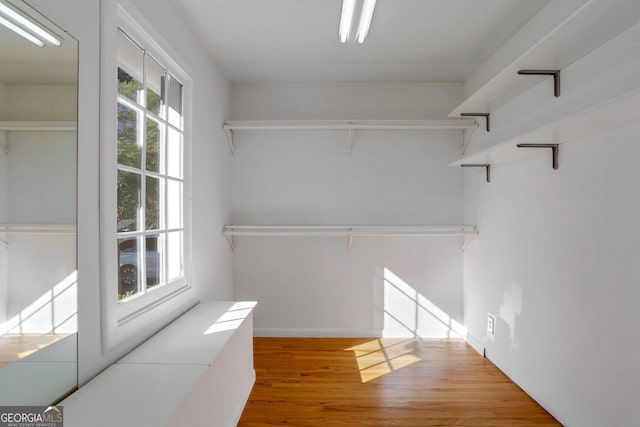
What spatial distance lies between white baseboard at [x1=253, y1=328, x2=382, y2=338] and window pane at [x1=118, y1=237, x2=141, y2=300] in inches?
72.8

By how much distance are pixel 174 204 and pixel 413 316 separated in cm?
239

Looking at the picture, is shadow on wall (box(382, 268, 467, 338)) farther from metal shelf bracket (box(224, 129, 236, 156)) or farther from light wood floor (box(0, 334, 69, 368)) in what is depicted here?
light wood floor (box(0, 334, 69, 368))

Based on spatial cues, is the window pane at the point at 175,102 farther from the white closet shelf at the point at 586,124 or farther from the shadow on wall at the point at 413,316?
the shadow on wall at the point at 413,316

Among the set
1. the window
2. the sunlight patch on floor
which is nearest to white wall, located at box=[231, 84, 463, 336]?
the sunlight patch on floor

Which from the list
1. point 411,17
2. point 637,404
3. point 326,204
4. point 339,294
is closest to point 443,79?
point 411,17

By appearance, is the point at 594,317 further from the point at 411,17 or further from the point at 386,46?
the point at 386,46

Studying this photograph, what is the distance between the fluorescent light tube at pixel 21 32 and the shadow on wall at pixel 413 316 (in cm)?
306

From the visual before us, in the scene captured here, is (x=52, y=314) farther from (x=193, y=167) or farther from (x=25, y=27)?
(x=193, y=167)

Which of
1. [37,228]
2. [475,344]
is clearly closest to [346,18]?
[37,228]

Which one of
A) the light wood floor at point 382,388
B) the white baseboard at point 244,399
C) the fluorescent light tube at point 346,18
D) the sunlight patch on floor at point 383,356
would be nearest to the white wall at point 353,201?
the sunlight patch on floor at point 383,356

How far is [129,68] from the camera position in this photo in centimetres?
184

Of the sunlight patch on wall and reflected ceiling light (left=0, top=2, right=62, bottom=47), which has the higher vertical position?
reflected ceiling light (left=0, top=2, right=62, bottom=47)

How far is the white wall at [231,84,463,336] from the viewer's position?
351cm

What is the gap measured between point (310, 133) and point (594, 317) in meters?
2.54
